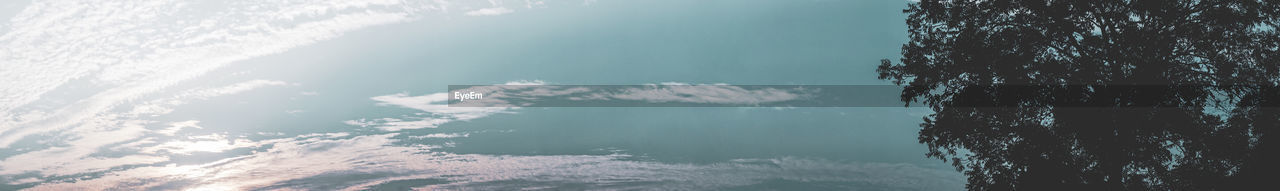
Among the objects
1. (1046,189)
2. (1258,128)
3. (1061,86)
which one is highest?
(1061,86)

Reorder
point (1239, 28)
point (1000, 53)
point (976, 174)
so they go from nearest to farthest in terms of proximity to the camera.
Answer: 1. point (1239, 28)
2. point (1000, 53)
3. point (976, 174)

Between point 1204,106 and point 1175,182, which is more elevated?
point 1204,106

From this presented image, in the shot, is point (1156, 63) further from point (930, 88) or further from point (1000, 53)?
point (930, 88)

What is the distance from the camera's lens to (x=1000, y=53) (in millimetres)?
18688

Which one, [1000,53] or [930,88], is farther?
[930,88]

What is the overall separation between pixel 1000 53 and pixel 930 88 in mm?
2091

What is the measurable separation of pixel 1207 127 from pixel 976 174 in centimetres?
528

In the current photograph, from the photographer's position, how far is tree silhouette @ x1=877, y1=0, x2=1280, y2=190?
17.5 m

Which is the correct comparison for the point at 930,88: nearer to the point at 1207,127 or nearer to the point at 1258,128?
the point at 1207,127

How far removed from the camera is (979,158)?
65.2 ft

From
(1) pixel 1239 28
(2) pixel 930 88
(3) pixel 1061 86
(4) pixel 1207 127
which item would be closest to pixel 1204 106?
(4) pixel 1207 127

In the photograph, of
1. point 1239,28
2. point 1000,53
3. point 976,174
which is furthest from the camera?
point 976,174

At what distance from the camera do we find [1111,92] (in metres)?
17.7

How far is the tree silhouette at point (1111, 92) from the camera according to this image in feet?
57.6
